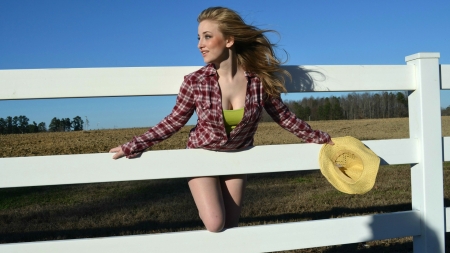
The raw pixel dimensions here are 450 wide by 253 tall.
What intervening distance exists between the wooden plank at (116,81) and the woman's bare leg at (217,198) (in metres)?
0.56

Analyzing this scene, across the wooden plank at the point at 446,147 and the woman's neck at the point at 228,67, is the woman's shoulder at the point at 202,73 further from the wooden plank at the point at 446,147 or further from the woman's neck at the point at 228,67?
the wooden plank at the point at 446,147

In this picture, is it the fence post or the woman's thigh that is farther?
the fence post

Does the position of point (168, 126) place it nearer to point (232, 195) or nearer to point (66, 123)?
point (232, 195)

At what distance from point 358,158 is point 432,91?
2.21 ft

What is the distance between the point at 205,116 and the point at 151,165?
396 millimetres

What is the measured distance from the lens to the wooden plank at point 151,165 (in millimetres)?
2264

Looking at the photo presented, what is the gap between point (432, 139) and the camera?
2791 millimetres

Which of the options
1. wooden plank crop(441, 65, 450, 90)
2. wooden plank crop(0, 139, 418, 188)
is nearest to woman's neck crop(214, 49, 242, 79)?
wooden plank crop(0, 139, 418, 188)

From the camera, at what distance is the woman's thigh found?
7.95 feet

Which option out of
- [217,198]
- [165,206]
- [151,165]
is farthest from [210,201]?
[165,206]

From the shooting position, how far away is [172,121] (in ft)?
7.94

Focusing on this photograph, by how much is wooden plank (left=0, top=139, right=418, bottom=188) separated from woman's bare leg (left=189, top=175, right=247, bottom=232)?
3.9 inches

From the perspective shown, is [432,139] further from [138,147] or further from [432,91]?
[138,147]

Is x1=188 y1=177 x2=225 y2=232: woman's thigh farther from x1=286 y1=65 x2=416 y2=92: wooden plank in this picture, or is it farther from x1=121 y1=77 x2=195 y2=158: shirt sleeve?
x1=286 y1=65 x2=416 y2=92: wooden plank
